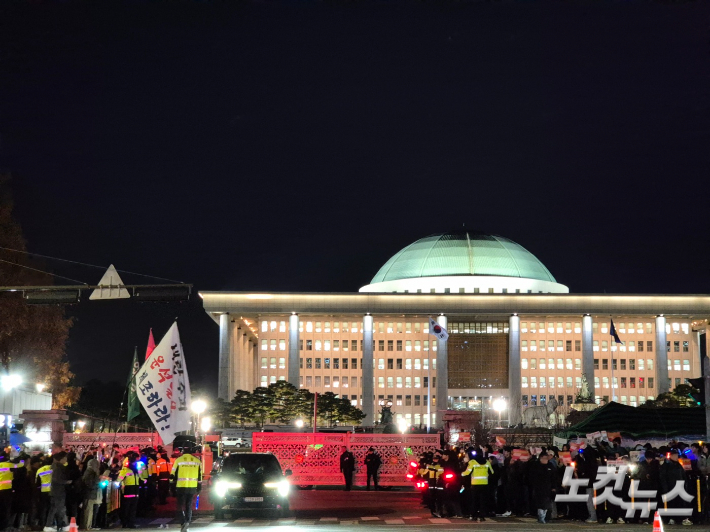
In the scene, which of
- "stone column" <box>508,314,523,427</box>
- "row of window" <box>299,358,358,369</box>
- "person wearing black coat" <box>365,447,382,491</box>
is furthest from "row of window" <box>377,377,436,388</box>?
"person wearing black coat" <box>365,447,382,491</box>

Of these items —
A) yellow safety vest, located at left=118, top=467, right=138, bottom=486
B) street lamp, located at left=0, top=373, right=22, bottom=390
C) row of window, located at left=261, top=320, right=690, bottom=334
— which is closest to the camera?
yellow safety vest, located at left=118, top=467, right=138, bottom=486

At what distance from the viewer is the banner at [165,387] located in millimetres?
Answer: 24938

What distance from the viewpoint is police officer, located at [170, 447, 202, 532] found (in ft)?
74.4

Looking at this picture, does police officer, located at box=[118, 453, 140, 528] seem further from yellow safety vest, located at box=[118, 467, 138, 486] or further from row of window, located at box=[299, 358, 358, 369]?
row of window, located at box=[299, 358, 358, 369]

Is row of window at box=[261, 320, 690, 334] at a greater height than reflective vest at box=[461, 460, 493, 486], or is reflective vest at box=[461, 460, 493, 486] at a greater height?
row of window at box=[261, 320, 690, 334]

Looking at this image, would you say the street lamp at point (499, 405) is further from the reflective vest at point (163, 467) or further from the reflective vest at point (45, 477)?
the reflective vest at point (45, 477)

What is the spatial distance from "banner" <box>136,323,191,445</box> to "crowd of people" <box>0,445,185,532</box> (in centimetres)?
138

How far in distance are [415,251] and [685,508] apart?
115561 mm

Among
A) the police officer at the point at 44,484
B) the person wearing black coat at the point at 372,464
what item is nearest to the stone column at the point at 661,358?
the person wearing black coat at the point at 372,464

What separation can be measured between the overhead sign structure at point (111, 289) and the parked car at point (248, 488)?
8272mm

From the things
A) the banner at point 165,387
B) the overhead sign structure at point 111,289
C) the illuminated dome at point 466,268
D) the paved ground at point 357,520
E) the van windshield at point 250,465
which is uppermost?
the illuminated dome at point 466,268

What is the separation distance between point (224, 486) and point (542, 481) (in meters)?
7.70

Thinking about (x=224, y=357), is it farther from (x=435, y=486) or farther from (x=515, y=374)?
(x=435, y=486)

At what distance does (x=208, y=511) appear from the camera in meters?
30.2
